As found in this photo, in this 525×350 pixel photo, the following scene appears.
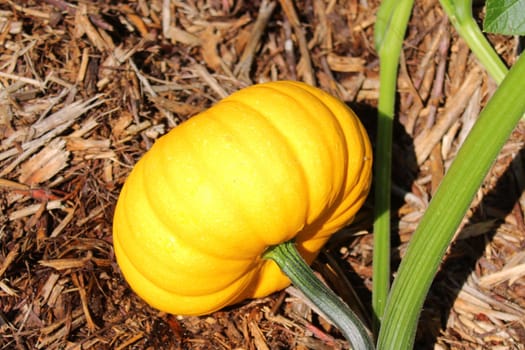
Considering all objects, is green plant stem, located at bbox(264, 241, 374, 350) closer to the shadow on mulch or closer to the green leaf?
the shadow on mulch

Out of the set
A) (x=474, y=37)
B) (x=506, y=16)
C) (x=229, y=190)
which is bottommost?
(x=229, y=190)

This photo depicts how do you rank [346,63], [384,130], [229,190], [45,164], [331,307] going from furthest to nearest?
[346,63] < [384,130] < [45,164] < [331,307] < [229,190]

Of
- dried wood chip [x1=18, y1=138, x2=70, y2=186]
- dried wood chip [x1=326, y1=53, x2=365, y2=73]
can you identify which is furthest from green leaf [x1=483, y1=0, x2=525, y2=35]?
dried wood chip [x1=18, y1=138, x2=70, y2=186]

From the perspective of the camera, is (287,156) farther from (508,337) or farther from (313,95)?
(508,337)

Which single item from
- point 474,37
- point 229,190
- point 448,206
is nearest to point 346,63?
point 474,37

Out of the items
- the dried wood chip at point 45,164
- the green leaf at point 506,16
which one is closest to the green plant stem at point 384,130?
the green leaf at point 506,16

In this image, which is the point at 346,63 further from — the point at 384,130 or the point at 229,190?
the point at 229,190

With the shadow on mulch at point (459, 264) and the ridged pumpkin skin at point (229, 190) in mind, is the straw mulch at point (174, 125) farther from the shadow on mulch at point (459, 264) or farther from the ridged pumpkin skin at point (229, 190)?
the ridged pumpkin skin at point (229, 190)
